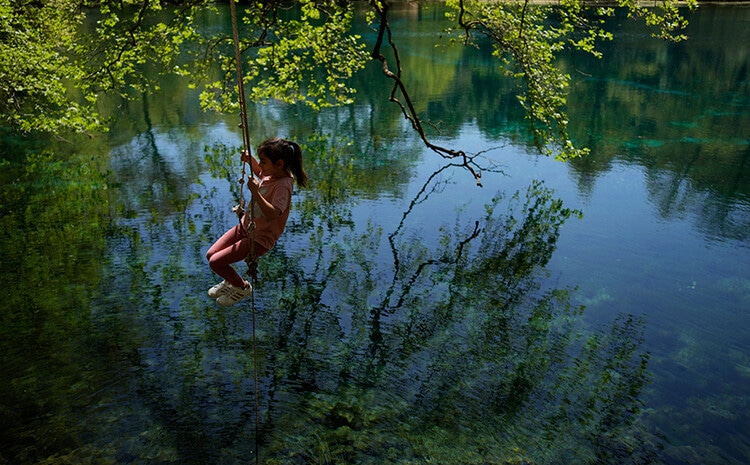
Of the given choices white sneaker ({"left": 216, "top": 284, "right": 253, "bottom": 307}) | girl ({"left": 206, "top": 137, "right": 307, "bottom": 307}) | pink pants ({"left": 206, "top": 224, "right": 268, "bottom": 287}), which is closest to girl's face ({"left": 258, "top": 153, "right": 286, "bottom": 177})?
girl ({"left": 206, "top": 137, "right": 307, "bottom": 307})

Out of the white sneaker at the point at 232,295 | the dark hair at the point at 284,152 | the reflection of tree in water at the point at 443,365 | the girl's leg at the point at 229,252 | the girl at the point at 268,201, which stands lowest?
the reflection of tree in water at the point at 443,365

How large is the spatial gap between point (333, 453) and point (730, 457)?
3.53 metres

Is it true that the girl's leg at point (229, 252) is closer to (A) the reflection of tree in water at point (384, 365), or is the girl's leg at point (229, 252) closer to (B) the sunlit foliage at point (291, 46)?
(A) the reflection of tree in water at point (384, 365)

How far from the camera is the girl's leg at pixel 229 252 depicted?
4828 mm

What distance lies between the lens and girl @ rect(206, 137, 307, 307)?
4.61 m

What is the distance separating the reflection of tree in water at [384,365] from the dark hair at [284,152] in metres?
2.41

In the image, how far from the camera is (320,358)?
22.2 ft

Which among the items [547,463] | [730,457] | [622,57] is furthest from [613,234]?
[622,57]

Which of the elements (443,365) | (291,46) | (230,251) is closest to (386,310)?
(443,365)

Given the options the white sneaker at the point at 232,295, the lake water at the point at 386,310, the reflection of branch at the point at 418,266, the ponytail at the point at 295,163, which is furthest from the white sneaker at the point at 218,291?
the reflection of branch at the point at 418,266

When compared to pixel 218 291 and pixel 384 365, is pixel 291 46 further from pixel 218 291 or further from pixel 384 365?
pixel 218 291

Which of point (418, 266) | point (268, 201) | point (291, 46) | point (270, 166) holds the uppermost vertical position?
point (291, 46)

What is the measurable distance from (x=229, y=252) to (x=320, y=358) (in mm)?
2318

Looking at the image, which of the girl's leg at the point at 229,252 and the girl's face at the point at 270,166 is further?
the girl's leg at the point at 229,252
